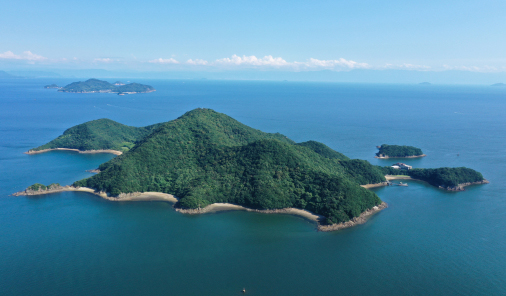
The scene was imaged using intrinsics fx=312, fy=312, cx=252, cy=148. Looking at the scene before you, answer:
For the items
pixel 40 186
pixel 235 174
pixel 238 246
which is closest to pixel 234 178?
pixel 235 174

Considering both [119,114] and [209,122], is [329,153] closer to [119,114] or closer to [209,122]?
[209,122]

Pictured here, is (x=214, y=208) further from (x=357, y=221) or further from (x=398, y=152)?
(x=398, y=152)

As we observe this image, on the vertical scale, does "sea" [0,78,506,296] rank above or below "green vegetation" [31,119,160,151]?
below

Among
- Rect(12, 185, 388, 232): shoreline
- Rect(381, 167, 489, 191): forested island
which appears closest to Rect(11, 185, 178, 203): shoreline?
Rect(12, 185, 388, 232): shoreline

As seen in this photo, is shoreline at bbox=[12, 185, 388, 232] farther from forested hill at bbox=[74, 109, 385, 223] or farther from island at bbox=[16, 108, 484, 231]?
forested hill at bbox=[74, 109, 385, 223]

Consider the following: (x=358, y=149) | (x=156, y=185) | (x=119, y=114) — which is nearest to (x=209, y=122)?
(x=156, y=185)

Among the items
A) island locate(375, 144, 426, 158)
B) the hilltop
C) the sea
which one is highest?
island locate(375, 144, 426, 158)

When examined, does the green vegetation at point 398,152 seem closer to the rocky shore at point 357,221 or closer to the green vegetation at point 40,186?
the rocky shore at point 357,221
